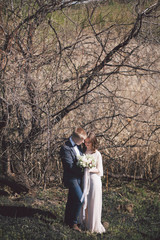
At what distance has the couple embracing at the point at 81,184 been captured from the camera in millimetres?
5043

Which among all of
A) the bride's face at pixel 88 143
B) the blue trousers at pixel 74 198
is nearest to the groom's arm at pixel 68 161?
the blue trousers at pixel 74 198

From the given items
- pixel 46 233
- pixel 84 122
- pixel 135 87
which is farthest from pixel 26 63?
pixel 135 87

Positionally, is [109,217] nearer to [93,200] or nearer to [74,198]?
[93,200]

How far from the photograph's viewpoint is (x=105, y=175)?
7.99m

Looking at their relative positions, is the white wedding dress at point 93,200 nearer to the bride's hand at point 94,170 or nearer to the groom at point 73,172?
the bride's hand at point 94,170

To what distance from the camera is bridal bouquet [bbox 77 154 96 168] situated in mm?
4926

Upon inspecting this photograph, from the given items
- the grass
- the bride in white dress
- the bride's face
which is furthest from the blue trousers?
the bride's face

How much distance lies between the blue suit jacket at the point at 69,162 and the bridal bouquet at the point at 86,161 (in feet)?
0.50

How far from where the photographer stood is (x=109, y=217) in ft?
19.9

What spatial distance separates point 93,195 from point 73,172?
18.7 inches

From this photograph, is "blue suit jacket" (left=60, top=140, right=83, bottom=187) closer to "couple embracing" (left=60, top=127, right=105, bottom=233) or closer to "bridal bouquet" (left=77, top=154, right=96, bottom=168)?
"couple embracing" (left=60, top=127, right=105, bottom=233)

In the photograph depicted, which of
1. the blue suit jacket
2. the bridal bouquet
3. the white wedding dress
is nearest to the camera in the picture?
the bridal bouquet

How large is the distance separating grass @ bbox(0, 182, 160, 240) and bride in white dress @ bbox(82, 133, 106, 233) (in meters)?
0.15

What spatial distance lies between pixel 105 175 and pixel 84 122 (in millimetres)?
1587
